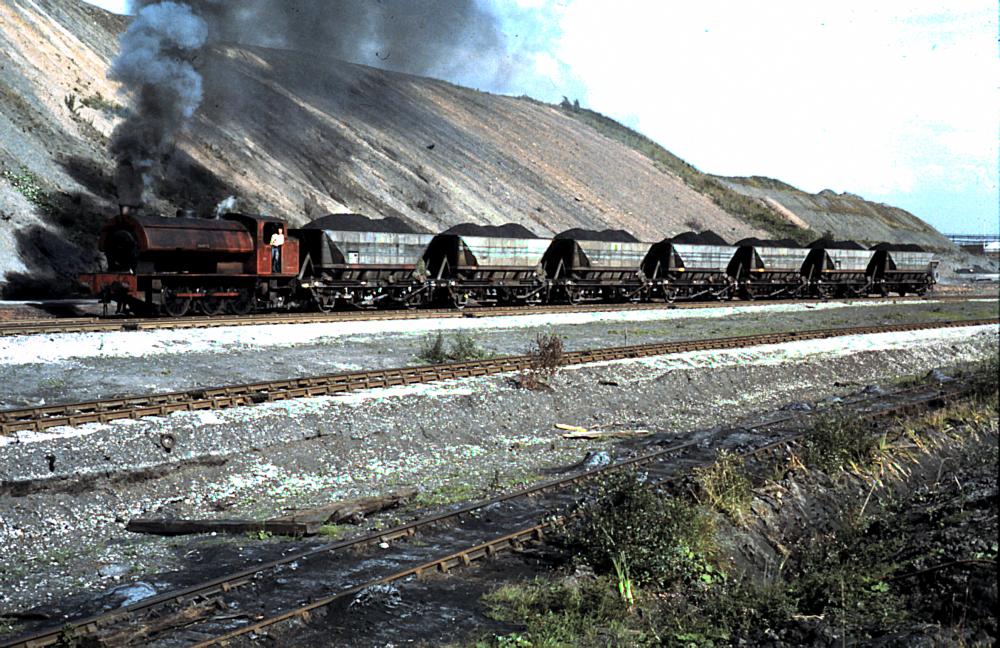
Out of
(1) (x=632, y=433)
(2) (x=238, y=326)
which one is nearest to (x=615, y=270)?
(2) (x=238, y=326)

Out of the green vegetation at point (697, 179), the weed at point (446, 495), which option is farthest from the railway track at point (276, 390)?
the green vegetation at point (697, 179)

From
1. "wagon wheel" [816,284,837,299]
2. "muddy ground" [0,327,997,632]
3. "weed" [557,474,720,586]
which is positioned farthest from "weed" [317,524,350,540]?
"wagon wheel" [816,284,837,299]

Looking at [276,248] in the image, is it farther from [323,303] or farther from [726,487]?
[726,487]

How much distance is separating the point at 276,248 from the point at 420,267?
640cm

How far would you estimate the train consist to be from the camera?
22453 millimetres

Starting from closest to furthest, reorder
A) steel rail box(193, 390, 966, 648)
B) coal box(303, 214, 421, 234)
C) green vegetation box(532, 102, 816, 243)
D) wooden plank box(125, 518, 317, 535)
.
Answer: steel rail box(193, 390, 966, 648) → wooden plank box(125, 518, 317, 535) → coal box(303, 214, 421, 234) → green vegetation box(532, 102, 816, 243)

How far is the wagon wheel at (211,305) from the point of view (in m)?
23.5

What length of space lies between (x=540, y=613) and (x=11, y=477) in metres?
6.40

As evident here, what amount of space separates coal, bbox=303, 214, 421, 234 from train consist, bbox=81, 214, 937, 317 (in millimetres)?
64

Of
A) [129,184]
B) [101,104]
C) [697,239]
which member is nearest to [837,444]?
[129,184]

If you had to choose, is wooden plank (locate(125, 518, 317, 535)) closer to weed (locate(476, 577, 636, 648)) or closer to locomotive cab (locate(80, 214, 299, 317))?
weed (locate(476, 577, 636, 648))

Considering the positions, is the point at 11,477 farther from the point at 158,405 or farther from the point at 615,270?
the point at 615,270

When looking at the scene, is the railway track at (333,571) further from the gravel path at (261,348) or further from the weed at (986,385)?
the gravel path at (261,348)

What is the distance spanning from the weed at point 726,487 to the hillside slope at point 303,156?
2389 centimetres
